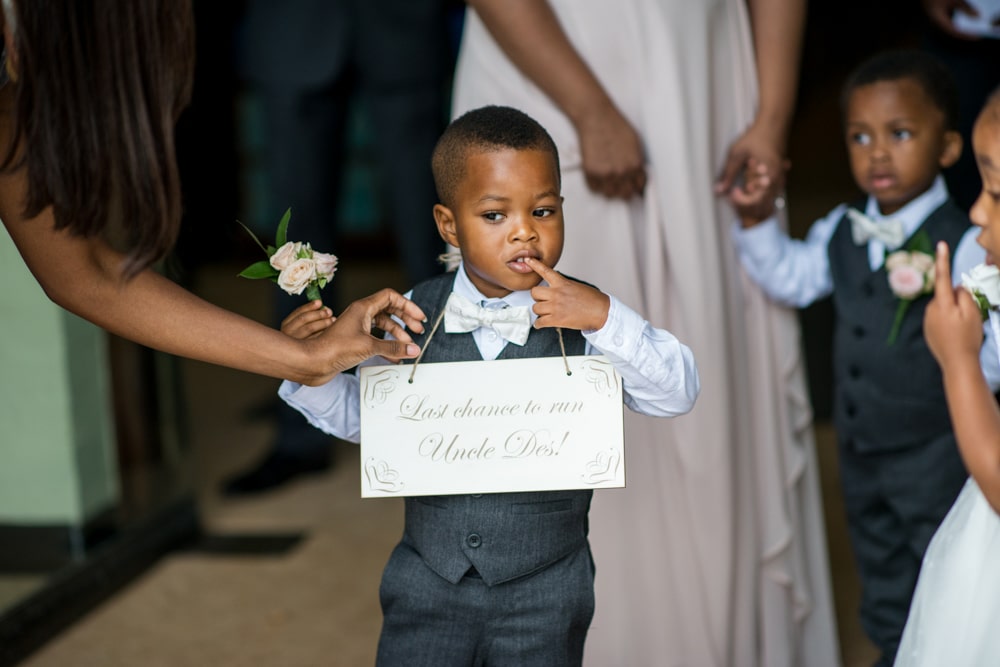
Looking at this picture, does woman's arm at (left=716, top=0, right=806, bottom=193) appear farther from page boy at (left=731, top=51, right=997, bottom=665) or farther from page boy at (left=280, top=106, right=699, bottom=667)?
page boy at (left=280, top=106, right=699, bottom=667)

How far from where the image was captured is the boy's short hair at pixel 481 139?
154 cm

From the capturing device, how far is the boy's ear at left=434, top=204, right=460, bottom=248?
1612 millimetres

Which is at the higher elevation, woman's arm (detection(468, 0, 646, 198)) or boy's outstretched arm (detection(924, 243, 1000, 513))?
woman's arm (detection(468, 0, 646, 198))

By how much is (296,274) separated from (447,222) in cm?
24

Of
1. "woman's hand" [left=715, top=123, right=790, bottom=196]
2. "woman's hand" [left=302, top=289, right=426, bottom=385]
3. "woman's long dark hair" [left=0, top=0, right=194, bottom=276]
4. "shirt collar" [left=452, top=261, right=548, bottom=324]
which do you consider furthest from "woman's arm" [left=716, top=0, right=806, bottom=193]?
"woman's long dark hair" [left=0, top=0, right=194, bottom=276]

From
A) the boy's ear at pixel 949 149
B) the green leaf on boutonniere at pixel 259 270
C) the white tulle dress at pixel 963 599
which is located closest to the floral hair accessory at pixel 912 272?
the boy's ear at pixel 949 149

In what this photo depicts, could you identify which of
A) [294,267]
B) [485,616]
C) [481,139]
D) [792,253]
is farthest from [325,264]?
[792,253]

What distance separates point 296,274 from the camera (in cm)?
153

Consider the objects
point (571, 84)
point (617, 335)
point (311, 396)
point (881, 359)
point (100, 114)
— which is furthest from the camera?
point (881, 359)

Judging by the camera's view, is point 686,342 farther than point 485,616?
Yes

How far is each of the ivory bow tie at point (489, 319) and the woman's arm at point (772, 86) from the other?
30.4 inches

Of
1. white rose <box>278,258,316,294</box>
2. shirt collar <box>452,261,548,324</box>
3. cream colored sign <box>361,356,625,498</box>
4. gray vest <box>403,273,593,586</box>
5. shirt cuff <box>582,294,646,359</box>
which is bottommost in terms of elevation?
gray vest <box>403,273,593,586</box>

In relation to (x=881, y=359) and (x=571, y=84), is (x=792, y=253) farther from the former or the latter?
(x=571, y=84)

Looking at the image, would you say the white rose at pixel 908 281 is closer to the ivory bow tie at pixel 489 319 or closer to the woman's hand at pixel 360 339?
the ivory bow tie at pixel 489 319
